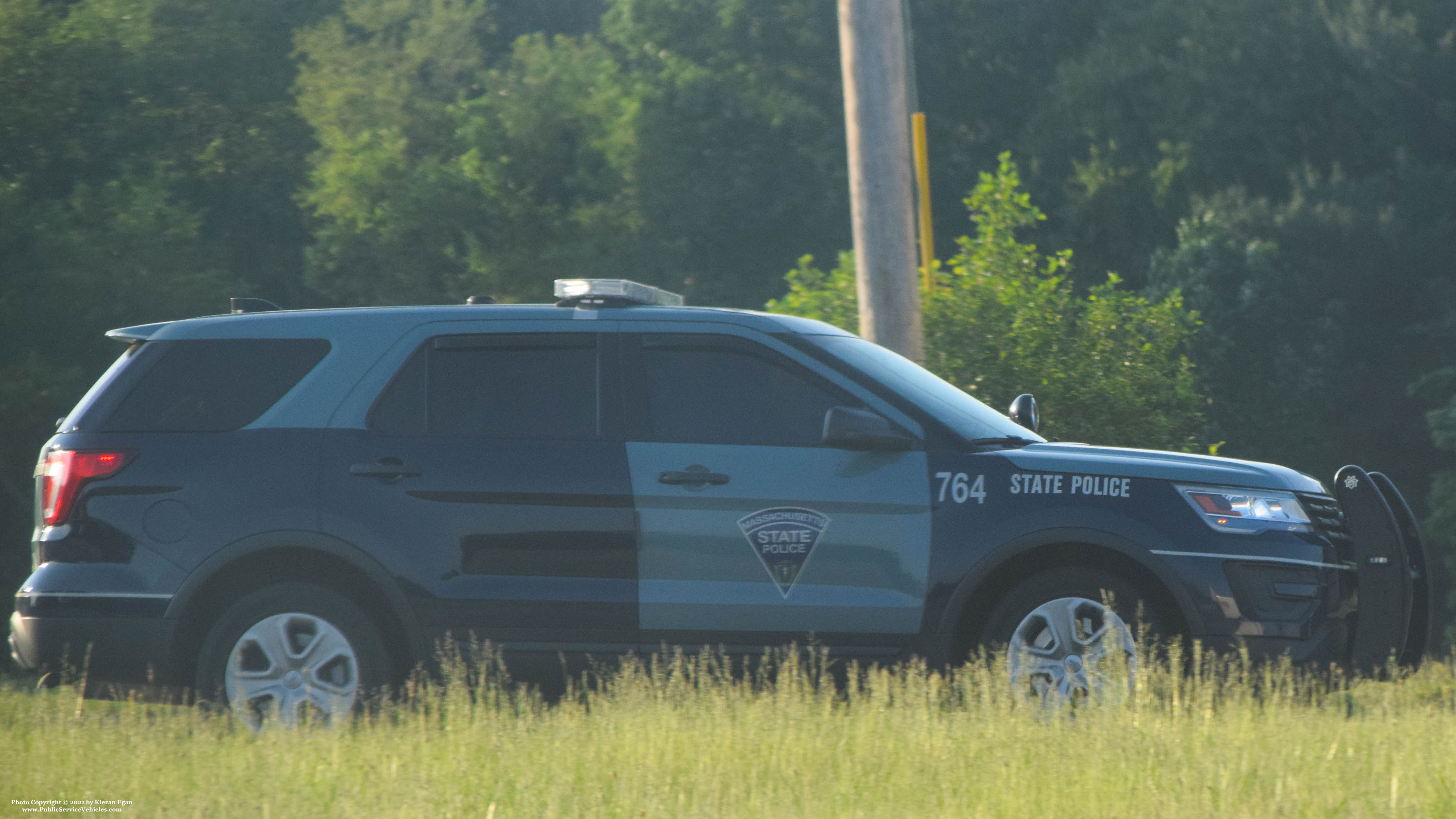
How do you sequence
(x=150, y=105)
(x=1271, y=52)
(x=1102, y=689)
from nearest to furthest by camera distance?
(x=1102, y=689) → (x=150, y=105) → (x=1271, y=52)

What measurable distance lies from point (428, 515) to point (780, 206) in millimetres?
28215

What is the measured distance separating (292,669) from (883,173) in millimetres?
4840

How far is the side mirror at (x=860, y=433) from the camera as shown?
244 inches

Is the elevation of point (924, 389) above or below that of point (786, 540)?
above

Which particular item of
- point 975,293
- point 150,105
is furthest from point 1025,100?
point 975,293

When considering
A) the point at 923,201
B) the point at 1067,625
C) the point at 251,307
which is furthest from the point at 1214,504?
the point at 923,201

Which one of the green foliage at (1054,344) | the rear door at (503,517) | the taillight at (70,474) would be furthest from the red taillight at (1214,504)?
the green foliage at (1054,344)

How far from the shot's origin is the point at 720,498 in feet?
20.6

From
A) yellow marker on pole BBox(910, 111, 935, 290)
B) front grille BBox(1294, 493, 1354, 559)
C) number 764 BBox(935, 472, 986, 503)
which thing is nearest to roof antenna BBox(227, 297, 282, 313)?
number 764 BBox(935, 472, 986, 503)

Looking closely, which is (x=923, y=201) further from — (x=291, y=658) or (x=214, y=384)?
(x=291, y=658)

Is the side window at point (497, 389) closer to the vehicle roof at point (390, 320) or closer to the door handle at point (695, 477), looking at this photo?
the vehicle roof at point (390, 320)

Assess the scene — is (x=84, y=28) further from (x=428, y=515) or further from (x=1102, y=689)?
(x=1102, y=689)

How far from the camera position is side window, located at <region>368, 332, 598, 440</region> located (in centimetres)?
646

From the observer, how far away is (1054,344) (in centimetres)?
1181
